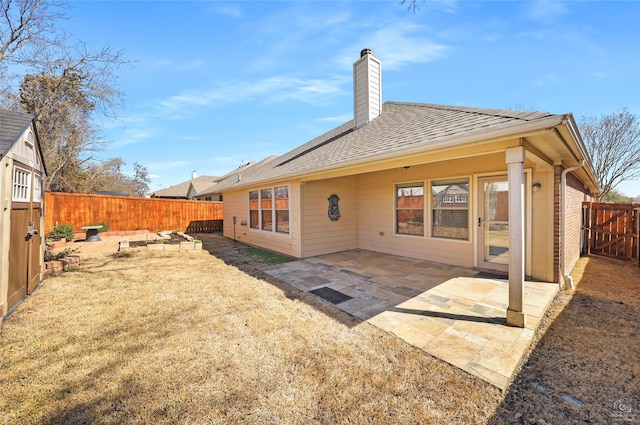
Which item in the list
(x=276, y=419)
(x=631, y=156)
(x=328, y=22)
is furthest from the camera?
(x=631, y=156)

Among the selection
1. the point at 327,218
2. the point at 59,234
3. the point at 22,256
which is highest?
the point at 327,218

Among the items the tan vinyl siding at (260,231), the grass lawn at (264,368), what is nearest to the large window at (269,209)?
the tan vinyl siding at (260,231)

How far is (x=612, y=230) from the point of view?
7762 millimetres

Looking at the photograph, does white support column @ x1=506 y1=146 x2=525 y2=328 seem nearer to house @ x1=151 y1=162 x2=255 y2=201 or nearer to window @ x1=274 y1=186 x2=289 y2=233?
window @ x1=274 y1=186 x2=289 y2=233

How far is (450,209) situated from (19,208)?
7917mm

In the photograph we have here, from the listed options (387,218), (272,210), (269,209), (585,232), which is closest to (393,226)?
(387,218)

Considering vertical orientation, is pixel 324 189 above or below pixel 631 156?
below

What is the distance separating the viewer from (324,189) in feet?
25.6

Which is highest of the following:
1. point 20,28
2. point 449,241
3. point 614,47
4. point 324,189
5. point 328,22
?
point 20,28

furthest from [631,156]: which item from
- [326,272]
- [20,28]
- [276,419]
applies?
[20,28]

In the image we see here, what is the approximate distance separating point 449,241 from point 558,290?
208 cm

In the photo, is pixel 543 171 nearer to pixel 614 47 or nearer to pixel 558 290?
pixel 558 290

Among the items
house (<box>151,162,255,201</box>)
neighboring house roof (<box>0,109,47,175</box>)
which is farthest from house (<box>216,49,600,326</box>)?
house (<box>151,162,255,201</box>)

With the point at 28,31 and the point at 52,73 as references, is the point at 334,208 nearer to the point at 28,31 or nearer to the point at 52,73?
the point at 28,31
